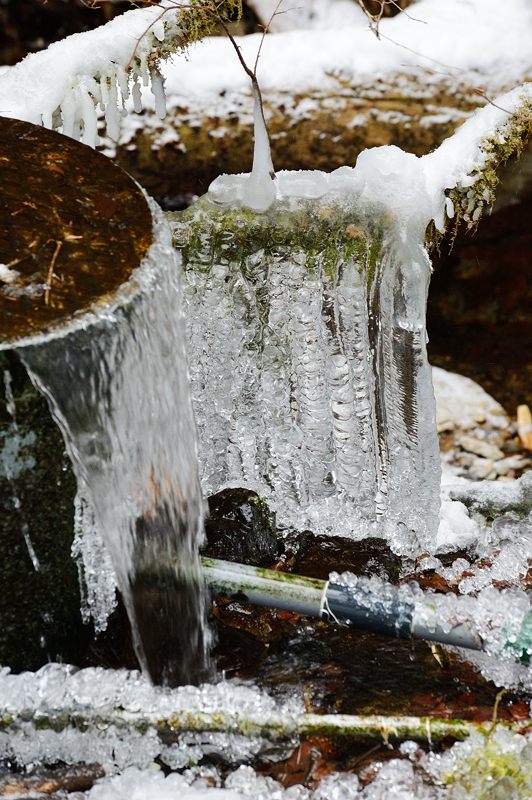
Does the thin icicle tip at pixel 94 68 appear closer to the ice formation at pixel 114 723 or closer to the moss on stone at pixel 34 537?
the moss on stone at pixel 34 537

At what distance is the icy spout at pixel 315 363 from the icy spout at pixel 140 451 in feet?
2.26

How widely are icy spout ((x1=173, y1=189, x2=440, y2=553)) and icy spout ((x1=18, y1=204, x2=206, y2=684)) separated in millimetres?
689

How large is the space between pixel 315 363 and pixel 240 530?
2.30ft

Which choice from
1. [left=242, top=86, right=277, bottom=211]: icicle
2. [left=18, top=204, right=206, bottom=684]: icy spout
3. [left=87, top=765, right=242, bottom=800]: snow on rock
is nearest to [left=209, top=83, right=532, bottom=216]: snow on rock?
[left=242, top=86, right=277, bottom=211]: icicle

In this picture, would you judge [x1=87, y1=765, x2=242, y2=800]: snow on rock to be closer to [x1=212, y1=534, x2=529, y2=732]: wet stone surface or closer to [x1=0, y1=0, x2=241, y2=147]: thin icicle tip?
[x1=212, y1=534, x2=529, y2=732]: wet stone surface

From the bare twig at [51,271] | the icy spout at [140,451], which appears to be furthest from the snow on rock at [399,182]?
the bare twig at [51,271]

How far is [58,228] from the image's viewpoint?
2324 mm

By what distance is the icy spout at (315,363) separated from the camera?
9.84 ft

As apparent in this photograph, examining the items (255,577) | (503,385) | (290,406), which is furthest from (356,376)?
(503,385)

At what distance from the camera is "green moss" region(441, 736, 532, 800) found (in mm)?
2025

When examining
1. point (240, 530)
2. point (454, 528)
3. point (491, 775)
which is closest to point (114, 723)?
point (240, 530)

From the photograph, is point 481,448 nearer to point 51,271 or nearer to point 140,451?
point 140,451

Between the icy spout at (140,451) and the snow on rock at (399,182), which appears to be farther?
the snow on rock at (399,182)

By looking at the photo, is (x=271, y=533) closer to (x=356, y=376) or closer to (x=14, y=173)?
(x=356, y=376)
